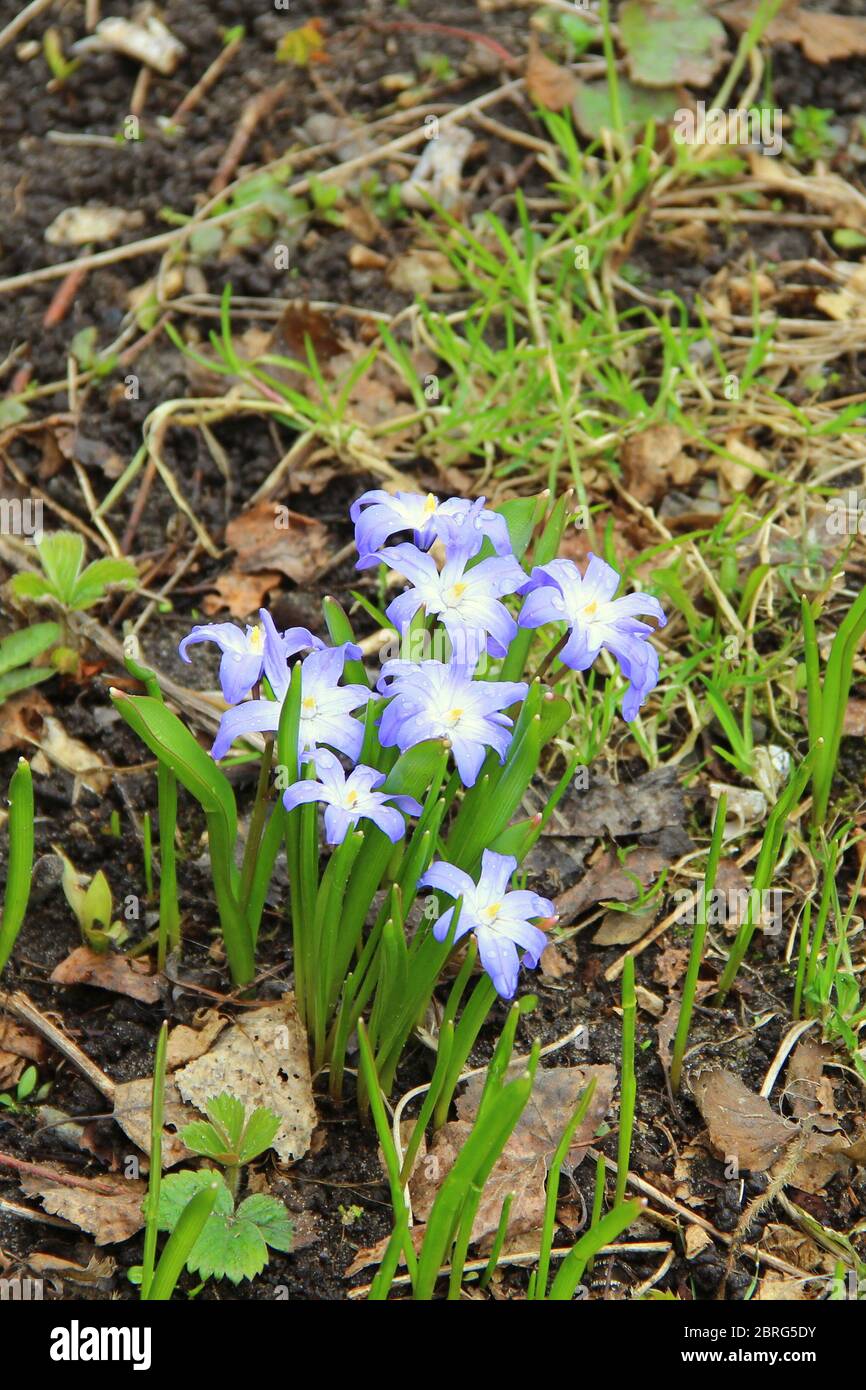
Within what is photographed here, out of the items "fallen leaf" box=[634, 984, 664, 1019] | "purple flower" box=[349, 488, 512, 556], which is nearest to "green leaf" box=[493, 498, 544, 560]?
"purple flower" box=[349, 488, 512, 556]

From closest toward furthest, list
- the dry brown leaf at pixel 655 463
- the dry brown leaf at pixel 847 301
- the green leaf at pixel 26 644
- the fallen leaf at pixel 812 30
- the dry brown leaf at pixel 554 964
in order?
the dry brown leaf at pixel 554 964 → the green leaf at pixel 26 644 → the dry brown leaf at pixel 655 463 → the dry brown leaf at pixel 847 301 → the fallen leaf at pixel 812 30

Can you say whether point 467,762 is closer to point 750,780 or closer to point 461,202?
point 750,780

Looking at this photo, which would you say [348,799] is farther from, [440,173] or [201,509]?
[440,173]

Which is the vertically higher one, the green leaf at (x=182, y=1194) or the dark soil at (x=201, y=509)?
the dark soil at (x=201, y=509)

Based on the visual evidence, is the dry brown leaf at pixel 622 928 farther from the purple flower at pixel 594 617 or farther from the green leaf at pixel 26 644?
the green leaf at pixel 26 644

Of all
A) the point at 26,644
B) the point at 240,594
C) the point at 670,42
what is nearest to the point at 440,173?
the point at 670,42

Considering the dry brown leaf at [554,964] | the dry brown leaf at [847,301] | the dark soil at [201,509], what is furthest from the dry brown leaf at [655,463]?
the dry brown leaf at [554,964]
